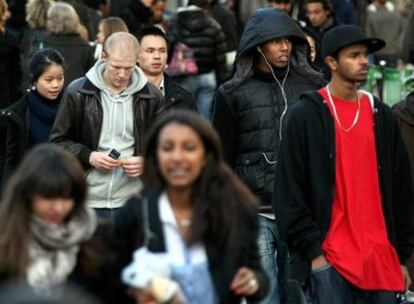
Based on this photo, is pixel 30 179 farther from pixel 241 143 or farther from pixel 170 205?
pixel 241 143

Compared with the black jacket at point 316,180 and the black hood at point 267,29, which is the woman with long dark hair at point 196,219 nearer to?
the black jacket at point 316,180

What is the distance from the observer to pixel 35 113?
9.91m

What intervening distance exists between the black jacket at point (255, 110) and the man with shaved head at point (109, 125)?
0.44 meters

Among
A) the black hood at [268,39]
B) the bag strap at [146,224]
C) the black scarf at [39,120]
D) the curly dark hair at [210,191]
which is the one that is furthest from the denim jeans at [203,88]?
the bag strap at [146,224]

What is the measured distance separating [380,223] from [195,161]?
2367 mm

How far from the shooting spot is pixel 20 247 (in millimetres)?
5273

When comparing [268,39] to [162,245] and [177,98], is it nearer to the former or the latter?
[177,98]

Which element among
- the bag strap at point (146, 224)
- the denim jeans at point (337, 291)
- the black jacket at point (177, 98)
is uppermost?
the black jacket at point (177, 98)

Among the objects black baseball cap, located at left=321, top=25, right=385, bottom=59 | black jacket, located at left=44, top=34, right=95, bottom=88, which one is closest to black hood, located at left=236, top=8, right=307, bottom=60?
black baseball cap, located at left=321, top=25, right=385, bottom=59

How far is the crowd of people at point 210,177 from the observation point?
5.32 m

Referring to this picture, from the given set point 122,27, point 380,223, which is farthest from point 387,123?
point 122,27

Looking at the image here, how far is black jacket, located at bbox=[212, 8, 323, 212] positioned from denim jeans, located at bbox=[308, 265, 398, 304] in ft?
4.05

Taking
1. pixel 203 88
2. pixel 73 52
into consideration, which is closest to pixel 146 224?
pixel 73 52

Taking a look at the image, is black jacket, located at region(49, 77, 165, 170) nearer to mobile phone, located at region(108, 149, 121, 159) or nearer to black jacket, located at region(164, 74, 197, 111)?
mobile phone, located at region(108, 149, 121, 159)
